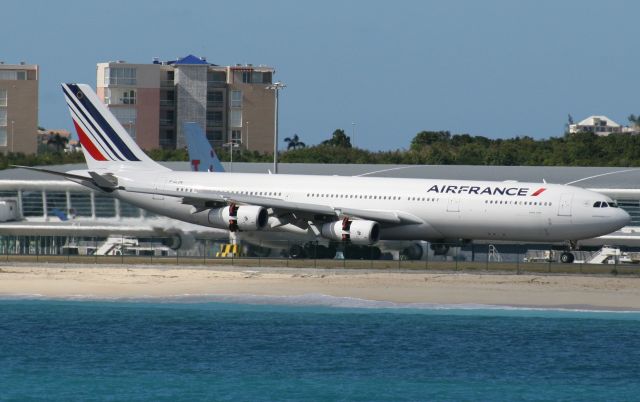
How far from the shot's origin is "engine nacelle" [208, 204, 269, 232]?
242ft

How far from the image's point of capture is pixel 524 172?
9050 centimetres

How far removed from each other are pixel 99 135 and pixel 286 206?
15019mm

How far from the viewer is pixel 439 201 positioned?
7269 cm

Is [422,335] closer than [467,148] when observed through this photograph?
Yes

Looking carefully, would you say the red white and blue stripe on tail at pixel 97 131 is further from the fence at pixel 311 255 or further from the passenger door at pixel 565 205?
the passenger door at pixel 565 205

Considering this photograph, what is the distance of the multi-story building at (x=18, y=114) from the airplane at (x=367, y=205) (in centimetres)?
11355

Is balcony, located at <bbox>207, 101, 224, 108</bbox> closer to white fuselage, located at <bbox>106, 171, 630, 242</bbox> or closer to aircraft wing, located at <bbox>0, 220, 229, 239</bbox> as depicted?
aircraft wing, located at <bbox>0, 220, 229, 239</bbox>

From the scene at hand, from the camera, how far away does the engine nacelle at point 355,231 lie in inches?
2832

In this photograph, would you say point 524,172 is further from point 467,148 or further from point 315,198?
point 467,148

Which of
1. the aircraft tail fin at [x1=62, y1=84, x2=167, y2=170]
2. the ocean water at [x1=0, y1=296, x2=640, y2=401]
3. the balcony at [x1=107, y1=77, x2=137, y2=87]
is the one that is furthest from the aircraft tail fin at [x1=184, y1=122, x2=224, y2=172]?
the balcony at [x1=107, y1=77, x2=137, y2=87]

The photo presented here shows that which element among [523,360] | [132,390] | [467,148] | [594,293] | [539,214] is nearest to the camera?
[132,390]

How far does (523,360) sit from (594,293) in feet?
33.3

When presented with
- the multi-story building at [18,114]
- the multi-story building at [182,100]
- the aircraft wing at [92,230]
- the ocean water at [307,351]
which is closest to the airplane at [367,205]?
the aircraft wing at [92,230]

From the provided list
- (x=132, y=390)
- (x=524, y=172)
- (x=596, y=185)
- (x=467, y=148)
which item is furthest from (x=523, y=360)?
(x=467, y=148)
